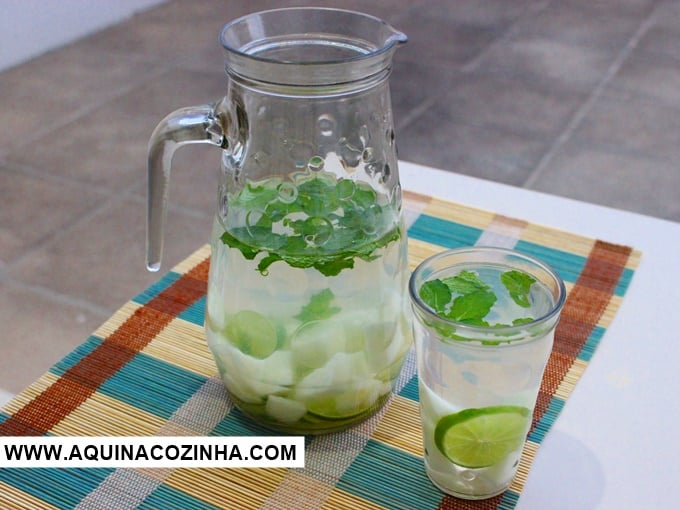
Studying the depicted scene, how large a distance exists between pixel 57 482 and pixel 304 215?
9.4 inches

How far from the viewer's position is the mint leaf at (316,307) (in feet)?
1.75

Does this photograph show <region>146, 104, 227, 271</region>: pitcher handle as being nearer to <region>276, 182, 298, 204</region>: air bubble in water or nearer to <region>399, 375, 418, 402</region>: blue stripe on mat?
<region>276, 182, 298, 204</region>: air bubble in water

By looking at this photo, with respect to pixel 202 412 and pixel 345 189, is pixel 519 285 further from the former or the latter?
pixel 202 412

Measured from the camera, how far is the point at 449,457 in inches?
21.2

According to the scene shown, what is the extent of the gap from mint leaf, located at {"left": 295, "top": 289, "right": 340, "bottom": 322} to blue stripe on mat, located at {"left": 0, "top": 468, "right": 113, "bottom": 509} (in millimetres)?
172

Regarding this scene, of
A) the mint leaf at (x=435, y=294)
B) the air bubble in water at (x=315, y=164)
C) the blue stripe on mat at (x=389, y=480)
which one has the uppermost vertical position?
the air bubble in water at (x=315, y=164)

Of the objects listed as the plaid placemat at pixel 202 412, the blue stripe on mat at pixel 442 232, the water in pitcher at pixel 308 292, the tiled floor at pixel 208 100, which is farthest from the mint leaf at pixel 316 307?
the tiled floor at pixel 208 100

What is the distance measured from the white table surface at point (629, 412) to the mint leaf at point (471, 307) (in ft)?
0.42

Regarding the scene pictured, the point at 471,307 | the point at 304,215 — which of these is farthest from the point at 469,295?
the point at 304,215

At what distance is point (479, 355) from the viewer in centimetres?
50

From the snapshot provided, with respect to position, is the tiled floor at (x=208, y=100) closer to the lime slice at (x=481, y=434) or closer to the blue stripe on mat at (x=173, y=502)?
the blue stripe on mat at (x=173, y=502)

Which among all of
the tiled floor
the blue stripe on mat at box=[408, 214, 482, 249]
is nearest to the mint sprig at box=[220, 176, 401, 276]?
the blue stripe on mat at box=[408, 214, 482, 249]

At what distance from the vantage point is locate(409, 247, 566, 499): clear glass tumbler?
498mm

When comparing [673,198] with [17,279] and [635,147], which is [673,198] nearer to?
[635,147]
